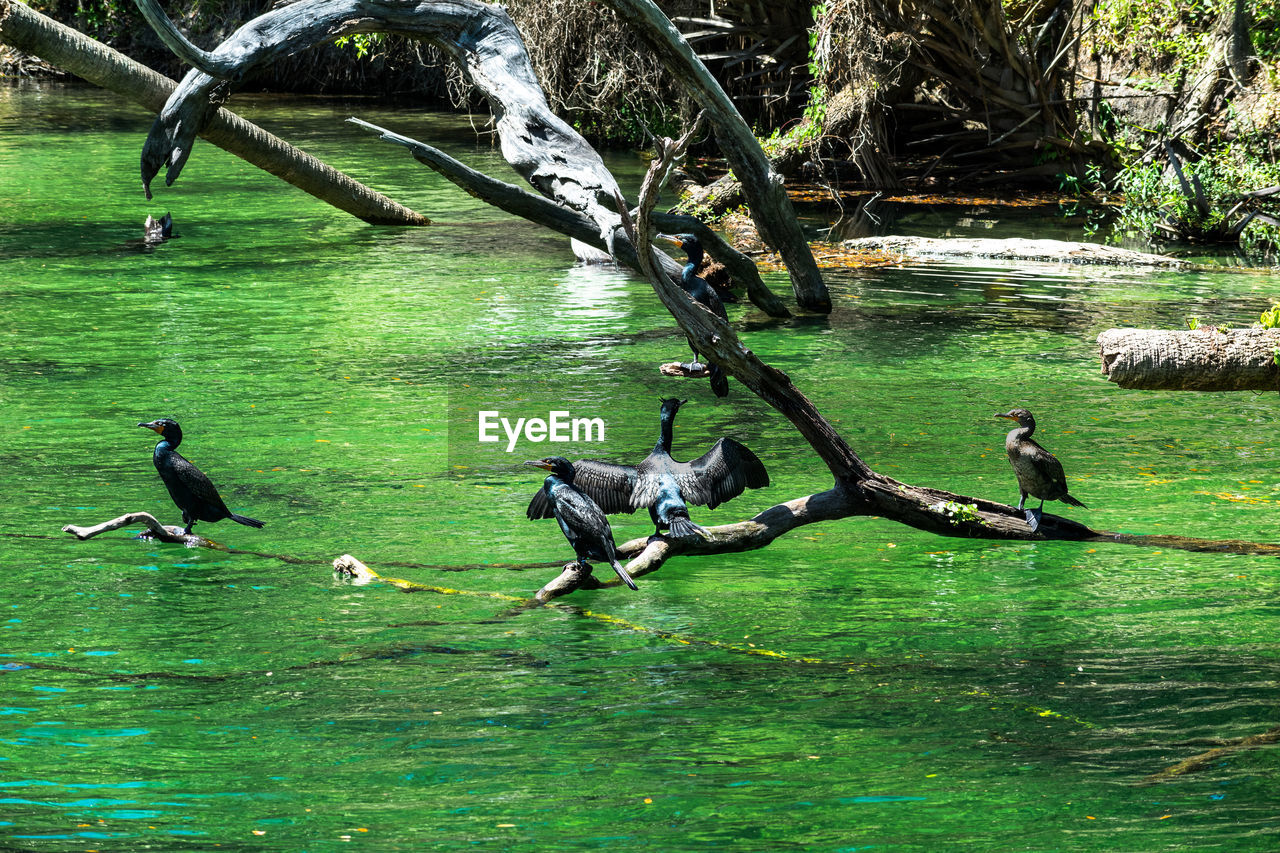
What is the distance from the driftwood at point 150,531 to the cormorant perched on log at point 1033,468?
3491 mm

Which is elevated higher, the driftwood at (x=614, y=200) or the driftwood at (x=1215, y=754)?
the driftwood at (x=614, y=200)

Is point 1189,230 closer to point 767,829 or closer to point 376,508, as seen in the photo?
point 376,508

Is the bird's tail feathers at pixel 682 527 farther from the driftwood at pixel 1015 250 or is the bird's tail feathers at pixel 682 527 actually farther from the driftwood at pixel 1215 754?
the driftwood at pixel 1015 250

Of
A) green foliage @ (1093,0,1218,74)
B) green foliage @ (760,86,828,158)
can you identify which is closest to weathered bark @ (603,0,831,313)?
green foliage @ (760,86,828,158)

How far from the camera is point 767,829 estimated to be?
13.3ft

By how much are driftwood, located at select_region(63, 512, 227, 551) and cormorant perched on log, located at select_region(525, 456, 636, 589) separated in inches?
65.2

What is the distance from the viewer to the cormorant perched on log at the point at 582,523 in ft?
19.1

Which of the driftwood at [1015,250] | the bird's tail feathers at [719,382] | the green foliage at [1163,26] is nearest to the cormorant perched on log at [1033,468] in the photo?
the bird's tail feathers at [719,382]

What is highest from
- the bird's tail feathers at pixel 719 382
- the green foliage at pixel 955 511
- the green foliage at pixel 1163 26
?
the green foliage at pixel 1163 26

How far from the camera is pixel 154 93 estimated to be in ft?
43.3

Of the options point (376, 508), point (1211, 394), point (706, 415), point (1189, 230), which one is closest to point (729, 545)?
point (376, 508)

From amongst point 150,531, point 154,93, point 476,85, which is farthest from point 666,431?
point 154,93

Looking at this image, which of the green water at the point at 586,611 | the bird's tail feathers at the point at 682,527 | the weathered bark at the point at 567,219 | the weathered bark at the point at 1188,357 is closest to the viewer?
the green water at the point at 586,611

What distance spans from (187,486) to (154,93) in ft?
25.9
